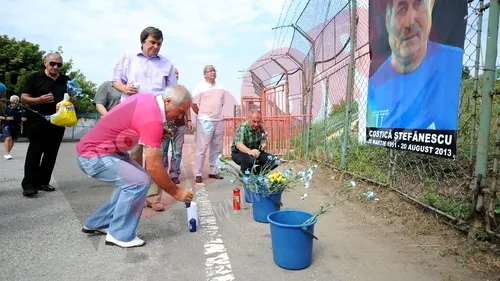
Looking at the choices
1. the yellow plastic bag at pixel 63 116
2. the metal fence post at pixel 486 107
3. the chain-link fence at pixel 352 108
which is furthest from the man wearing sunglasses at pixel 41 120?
the metal fence post at pixel 486 107

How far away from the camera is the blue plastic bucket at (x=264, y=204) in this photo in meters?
3.26

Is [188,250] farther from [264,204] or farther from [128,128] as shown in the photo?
[128,128]

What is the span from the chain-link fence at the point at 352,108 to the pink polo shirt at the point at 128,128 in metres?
2.36

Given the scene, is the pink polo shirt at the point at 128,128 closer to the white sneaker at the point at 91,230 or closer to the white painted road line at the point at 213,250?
the white sneaker at the point at 91,230

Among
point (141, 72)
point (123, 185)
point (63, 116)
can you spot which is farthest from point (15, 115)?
point (123, 185)

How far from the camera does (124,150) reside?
2840 millimetres

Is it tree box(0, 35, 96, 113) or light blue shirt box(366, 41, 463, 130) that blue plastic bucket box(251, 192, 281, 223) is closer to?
light blue shirt box(366, 41, 463, 130)

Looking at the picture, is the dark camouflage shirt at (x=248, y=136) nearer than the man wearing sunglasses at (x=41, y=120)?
No

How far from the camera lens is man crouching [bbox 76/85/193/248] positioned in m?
2.48

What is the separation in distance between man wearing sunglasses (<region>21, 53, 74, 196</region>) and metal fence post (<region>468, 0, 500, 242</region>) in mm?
4457

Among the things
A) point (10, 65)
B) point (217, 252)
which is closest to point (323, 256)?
point (217, 252)

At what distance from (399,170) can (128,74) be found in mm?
3457

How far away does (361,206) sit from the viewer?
378cm

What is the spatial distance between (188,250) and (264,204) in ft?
3.04
